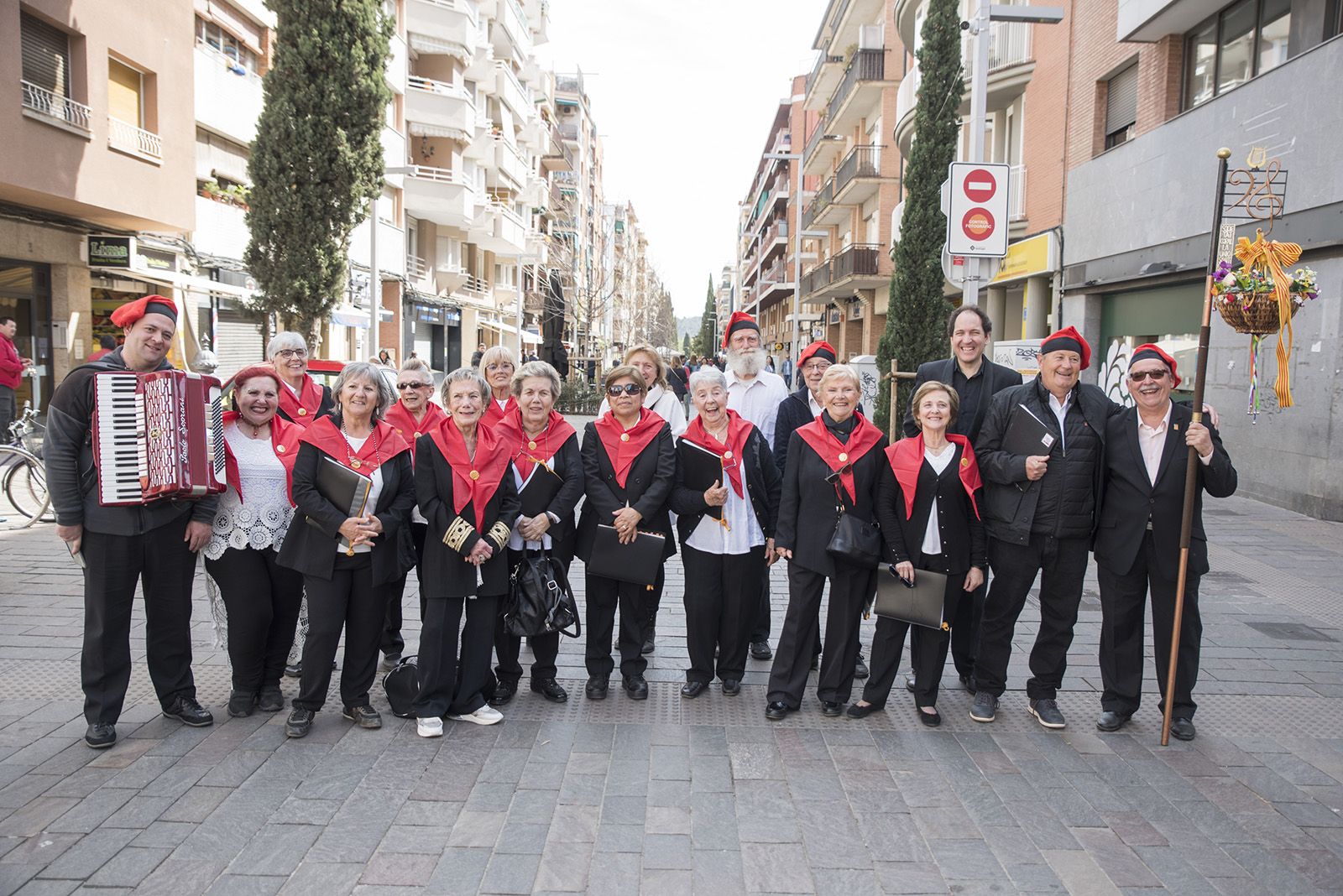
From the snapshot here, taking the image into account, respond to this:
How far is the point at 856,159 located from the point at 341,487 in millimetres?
31299

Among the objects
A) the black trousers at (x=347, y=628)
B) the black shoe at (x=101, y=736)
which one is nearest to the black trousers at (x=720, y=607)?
the black trousers at (x=347, y=628)

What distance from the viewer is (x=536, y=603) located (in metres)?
4.89

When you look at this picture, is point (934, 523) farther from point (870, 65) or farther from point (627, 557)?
point (870, 65)

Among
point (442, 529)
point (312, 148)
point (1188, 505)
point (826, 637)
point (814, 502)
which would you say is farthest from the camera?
Result: point (312, 148)

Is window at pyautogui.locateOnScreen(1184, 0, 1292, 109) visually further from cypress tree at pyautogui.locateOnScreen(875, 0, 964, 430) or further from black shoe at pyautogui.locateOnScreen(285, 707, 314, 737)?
black shoe at pyautogui.locateOnScreen(285, 707, 314, 737)

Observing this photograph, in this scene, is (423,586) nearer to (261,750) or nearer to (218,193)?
(261,750)

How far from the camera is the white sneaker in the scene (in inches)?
190

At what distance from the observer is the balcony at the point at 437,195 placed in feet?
101

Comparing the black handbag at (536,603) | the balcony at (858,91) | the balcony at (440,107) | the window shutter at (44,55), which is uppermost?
the balcony at (858,91)

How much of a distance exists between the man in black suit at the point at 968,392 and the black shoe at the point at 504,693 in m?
2.31

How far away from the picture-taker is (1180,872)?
3.45 metres

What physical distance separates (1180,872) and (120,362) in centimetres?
517

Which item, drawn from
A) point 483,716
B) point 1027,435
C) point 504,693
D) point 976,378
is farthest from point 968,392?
point 483,716

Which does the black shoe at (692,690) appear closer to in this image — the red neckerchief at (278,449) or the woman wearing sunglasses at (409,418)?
the woman wearing sunglasses at (409,418)
